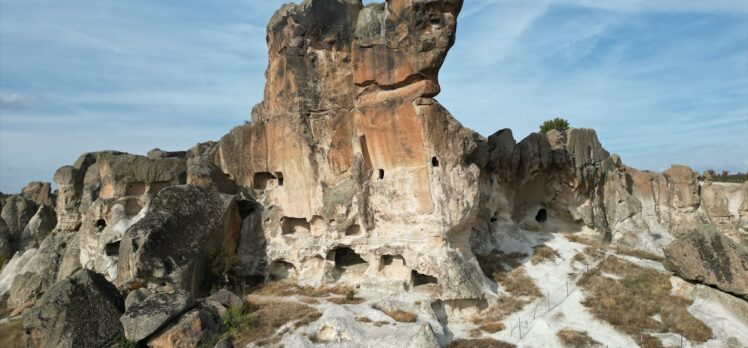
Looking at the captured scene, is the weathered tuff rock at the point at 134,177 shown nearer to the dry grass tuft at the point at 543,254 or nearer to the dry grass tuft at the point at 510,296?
the dry grass tuft at the point at 510,296

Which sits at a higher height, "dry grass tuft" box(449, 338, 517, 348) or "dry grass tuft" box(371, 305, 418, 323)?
"dry grass tuft" box(371, 305, 418, 323)

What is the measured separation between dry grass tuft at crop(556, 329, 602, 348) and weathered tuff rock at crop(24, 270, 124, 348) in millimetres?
11521

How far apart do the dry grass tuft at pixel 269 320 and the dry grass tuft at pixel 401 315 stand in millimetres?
1864

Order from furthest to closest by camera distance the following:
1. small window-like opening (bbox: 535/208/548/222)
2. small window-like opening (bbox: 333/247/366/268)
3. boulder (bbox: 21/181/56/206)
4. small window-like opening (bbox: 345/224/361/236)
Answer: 1. boulder (bbox: 21/181/56/206)
2. small window-like opening (bbox: 535/208/548/222)
3. small window-like opening (bbox: 333/247/366/268)
4. small window-like opening (bbox: 345/224/361/236)

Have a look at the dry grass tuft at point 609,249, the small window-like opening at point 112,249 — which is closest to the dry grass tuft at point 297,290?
the small window-like opening at point 112,249

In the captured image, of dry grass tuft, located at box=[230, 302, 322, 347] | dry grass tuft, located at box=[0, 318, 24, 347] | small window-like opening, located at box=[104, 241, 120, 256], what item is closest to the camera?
dry grass tuft, located at box=[230, 302, 322, 347]

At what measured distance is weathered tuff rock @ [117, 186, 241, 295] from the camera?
656 inches

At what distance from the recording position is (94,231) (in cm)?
2147

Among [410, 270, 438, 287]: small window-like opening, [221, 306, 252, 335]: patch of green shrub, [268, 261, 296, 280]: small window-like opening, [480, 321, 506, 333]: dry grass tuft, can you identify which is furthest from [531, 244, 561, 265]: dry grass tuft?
[221, 306, 252, 335]: patch of green shrub

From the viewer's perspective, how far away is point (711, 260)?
16172 millimetres

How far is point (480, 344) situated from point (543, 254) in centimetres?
761

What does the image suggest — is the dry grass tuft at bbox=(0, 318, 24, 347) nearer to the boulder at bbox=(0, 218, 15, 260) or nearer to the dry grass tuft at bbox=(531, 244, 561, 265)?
the boulder at bbox=(0, 218, 15, 260)

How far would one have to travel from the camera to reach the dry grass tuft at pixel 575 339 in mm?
13828

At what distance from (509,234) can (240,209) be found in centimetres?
1075
